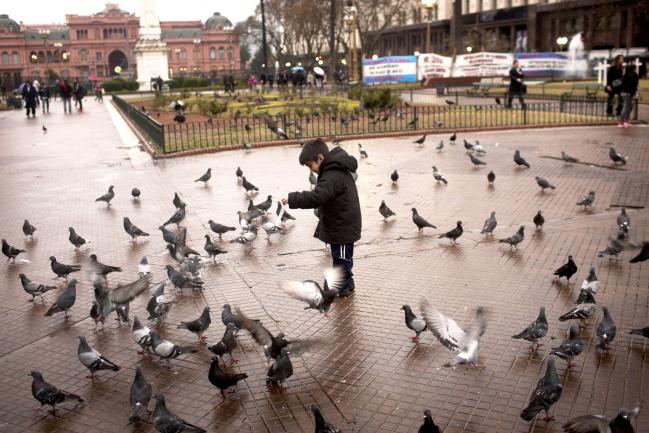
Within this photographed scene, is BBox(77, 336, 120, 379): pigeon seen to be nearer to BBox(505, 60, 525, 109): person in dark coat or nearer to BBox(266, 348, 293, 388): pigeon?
BBox(266, 348, 293, 388): pigeon

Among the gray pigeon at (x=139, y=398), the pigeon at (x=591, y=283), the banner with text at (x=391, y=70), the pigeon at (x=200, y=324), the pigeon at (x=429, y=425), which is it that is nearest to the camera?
the pigeon at (x=429, y=425)

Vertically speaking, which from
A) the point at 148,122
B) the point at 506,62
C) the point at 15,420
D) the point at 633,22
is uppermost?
the point at 633,22

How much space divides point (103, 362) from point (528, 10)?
190 feet

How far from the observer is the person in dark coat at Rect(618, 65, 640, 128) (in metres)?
19.6

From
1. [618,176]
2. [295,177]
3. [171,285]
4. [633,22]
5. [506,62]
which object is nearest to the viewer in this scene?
[171,285]

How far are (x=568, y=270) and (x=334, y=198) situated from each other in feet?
8.59

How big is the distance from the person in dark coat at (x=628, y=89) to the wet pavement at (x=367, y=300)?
577cm

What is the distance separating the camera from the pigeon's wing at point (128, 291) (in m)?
5.99

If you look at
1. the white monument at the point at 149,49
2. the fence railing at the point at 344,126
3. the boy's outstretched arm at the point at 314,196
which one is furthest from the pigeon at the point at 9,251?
the white monument at the point at 149,49

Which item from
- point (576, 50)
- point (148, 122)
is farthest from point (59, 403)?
point (576, 50)

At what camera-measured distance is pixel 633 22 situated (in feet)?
156

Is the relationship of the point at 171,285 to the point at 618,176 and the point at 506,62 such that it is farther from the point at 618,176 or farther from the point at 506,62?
the point at 506,62

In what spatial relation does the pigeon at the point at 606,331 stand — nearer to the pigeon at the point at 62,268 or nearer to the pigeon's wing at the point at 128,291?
the pigeon's wing at the point at 128,291

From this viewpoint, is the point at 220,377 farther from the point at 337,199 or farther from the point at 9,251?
the point at 9,251
